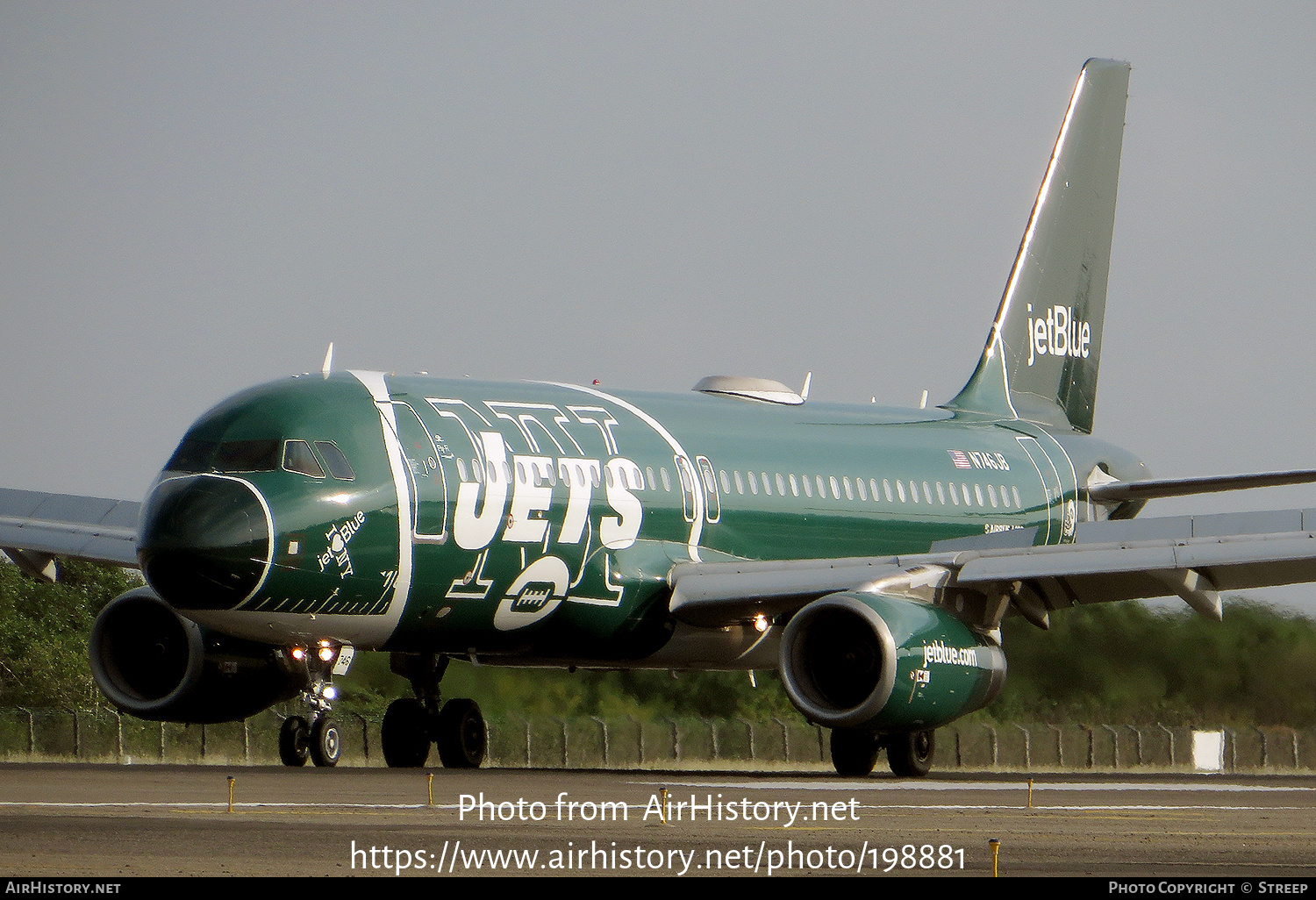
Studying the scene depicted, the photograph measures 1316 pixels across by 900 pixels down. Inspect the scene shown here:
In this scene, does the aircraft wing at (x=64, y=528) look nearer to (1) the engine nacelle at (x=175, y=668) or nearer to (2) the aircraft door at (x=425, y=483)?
(1) the engine nacelle at (x=175, y=668)

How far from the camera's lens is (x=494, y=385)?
2397cm

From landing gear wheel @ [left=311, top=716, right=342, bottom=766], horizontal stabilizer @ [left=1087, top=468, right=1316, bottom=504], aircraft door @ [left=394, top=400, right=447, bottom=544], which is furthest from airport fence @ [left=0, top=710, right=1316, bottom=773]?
aircraft door @ [left=394, top=400, right=447, bottom=544]

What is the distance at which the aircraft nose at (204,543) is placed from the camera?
65.2ft

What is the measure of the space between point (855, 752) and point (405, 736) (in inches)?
203

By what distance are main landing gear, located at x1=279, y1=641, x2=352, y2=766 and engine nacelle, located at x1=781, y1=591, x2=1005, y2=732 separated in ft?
15.2

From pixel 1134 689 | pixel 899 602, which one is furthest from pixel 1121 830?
pixel 1134 689

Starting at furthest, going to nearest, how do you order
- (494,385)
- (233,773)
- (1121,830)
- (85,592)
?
(85,592)
(494,385)
(233,773)
(1121,830)

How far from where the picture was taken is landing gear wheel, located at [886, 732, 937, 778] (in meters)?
25.0

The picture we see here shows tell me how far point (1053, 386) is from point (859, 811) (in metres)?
17.8

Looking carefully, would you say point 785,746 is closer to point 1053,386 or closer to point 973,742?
point 973,742

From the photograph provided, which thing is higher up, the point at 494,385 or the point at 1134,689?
the point at 494,385

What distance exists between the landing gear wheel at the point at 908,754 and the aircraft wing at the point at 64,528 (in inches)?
351

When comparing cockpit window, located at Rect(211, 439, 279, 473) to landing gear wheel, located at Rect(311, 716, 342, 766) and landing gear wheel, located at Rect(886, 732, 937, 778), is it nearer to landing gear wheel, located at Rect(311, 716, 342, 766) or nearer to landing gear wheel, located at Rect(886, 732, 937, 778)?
landing gear wheel, located at Rect(311, 716, 342, 766)

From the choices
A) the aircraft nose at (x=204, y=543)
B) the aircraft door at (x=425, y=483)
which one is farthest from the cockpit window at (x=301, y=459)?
the aircraft door at (x=425, y=483)
